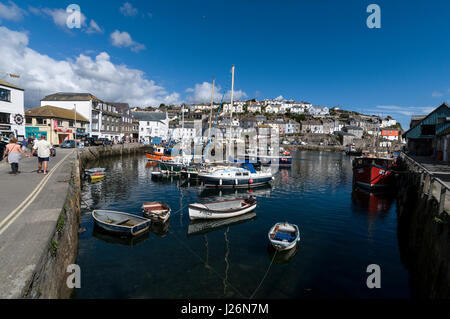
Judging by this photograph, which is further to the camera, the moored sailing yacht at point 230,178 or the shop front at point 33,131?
the shop front at point 33,131

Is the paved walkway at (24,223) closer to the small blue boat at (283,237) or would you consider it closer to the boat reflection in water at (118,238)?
the boat reflection in water at (118,238)

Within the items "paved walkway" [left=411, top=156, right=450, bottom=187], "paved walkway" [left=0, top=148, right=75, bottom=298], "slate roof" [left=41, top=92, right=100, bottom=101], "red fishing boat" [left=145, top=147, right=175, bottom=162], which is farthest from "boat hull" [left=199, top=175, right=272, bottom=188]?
"slate roof" [left=41, top=92, right=100, bottom=101]

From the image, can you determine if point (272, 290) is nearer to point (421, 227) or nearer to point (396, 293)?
point (396, 293)

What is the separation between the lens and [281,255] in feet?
44.0

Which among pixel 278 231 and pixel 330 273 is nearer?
pixel 330 273

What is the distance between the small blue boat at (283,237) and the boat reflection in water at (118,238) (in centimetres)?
792

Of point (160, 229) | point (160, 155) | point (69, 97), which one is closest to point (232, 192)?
point (160, 229)

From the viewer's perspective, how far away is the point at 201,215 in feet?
59.9

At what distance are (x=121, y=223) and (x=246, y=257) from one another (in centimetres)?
835

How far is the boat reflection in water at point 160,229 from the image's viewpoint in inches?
633

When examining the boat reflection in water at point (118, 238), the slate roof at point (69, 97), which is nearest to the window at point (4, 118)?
the slate roof at point (69, 97)

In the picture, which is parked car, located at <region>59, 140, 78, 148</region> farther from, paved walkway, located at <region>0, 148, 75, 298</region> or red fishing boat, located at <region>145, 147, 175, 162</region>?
paved walkway, located at <region>0, 148, 75, 298</region>
